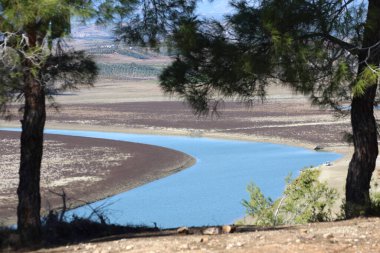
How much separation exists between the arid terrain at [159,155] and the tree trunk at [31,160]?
138 centimetres

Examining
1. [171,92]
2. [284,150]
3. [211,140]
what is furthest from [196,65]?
[211,140]

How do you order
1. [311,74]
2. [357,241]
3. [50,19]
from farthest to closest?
[311,74] < [50,19] < [357,241]

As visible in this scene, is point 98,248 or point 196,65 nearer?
point 98,248

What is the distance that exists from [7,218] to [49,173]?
7.98m

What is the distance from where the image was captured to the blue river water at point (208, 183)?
22.9 metres

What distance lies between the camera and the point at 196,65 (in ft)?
38.8

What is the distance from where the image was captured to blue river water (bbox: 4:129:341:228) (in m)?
22.9

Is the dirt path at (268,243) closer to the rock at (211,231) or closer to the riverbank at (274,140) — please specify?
the rock at (211,231)

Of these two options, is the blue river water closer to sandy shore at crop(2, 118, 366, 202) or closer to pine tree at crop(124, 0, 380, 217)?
sandy shore at crop(2, 118, 366, 202)

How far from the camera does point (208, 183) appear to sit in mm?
29156

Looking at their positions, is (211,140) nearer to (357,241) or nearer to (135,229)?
(135,229)

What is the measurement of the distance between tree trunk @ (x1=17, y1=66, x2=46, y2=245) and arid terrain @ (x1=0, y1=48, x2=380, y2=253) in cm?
138

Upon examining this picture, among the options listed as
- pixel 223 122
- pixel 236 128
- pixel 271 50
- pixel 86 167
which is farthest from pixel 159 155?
pixel 271 50

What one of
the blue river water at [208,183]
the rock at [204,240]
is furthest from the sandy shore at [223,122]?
the rock at [204,240]
